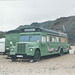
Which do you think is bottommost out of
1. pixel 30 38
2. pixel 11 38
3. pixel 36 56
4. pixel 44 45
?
pixel 36 56

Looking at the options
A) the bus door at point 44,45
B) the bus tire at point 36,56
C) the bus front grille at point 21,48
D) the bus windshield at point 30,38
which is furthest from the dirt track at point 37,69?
the bus windshield at point 30,38

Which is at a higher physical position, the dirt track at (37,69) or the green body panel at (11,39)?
the green body panel at (11,39)

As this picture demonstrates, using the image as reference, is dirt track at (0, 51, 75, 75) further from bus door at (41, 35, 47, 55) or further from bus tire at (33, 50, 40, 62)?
bus door at (41, 35, 47, 55)

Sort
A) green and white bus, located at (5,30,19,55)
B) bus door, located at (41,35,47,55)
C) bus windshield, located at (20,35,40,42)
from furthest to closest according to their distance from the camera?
green and white bus, located at (5,30,19,55) < bus door, located at (41,35,47,55) < bus windshield, located at (20,35,40,42)

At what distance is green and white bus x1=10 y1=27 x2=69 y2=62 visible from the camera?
11.5 m

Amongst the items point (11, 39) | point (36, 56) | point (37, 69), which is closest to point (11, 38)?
point (11, 39)

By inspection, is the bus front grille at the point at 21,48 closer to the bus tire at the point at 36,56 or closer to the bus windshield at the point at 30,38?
the bus tire at the point at 36,56

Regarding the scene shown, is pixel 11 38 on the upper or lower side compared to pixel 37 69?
upper

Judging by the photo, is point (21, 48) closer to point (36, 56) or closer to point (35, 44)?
point (35, 44)

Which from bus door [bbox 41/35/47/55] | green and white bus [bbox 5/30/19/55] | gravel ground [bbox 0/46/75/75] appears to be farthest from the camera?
green and white bus [bbox 5/30/19/55]

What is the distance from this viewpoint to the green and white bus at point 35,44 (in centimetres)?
1153

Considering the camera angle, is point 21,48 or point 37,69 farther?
point 21,48

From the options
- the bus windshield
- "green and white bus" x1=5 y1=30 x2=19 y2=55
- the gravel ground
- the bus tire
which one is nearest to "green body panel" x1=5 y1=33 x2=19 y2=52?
"green and white bus" x1=5 y1=30 x2=19 y2=55

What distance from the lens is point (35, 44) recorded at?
12.0 m
